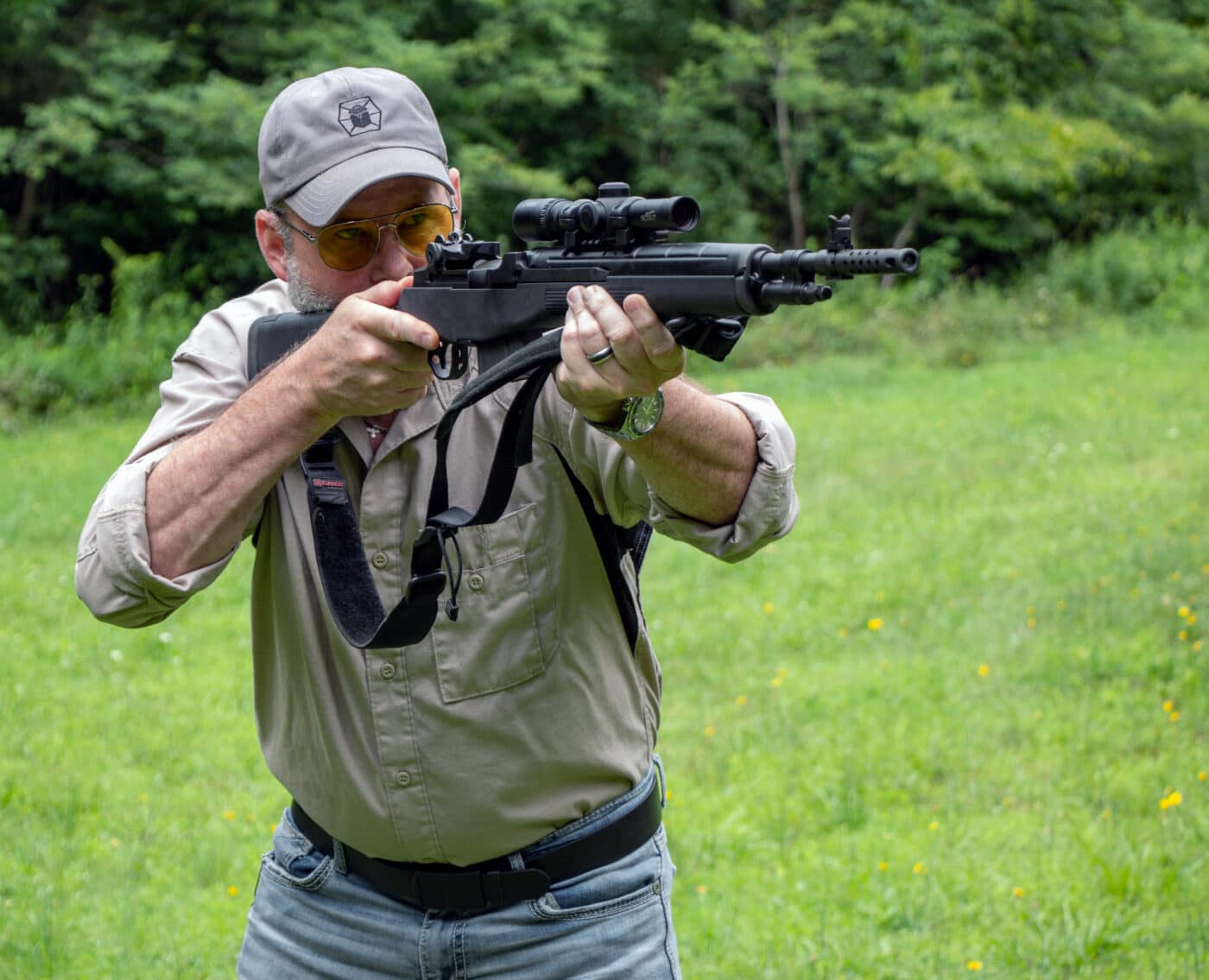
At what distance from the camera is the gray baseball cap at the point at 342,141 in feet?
8.66

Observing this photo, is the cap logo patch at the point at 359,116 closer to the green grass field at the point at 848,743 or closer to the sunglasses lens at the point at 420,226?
the sunglasses lens at the point at 420,226

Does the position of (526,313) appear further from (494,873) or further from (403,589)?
(494,873)

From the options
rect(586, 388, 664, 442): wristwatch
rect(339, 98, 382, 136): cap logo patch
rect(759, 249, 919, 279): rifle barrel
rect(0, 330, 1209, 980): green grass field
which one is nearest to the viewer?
rect(759, 249, 919, 279): rifle barrel

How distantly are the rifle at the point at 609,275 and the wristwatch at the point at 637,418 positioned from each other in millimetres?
123

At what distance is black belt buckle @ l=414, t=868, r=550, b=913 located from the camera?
2.55 meters

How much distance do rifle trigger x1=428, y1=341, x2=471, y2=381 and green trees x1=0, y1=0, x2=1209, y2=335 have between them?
15.5 m

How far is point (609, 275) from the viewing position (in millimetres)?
2180

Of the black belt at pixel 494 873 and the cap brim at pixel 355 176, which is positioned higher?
the cap brim at pixel 355 176

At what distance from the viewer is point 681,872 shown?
5.40 meters

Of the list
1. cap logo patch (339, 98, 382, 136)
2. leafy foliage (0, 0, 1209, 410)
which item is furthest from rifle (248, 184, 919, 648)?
leafy foliage (0, 0, 1209, 410)

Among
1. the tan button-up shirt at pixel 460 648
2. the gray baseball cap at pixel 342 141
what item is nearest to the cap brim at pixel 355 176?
the gray baseball cap at pixel 342 141

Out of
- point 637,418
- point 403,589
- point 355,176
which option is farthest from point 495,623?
point 355,176

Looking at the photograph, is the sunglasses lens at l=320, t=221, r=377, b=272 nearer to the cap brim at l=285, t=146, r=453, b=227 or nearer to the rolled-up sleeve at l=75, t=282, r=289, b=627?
the cap brim at l=285, t=146, r=453, b=227

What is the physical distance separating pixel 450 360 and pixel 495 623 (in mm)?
494
